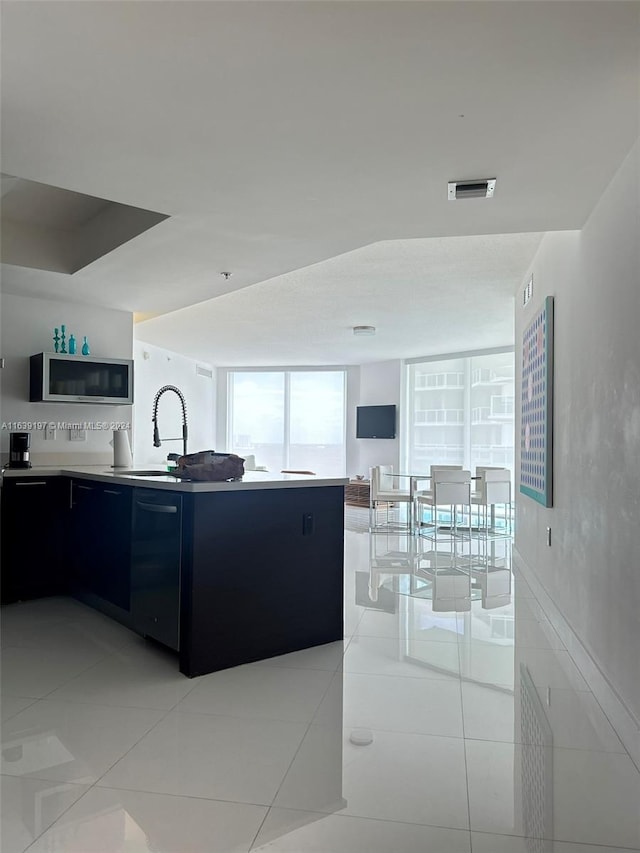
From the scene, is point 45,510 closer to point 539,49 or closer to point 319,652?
point 319,652

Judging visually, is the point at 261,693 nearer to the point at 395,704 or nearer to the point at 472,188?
the point at 395,704

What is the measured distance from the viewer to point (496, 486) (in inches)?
275

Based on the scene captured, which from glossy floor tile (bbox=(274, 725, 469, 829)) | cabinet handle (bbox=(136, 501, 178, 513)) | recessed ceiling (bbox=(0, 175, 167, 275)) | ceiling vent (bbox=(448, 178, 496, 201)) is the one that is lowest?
glossy floor tile (bbox=(274, 725, 469, 829))

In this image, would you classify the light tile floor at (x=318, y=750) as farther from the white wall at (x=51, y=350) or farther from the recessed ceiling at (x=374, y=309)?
the recessed ceiling at (x=374, y=309)

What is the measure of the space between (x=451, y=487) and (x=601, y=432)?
13.4ft

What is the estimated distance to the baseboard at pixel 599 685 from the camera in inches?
90.0

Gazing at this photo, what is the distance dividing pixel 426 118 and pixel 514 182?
75cm

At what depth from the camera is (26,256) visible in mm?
4426

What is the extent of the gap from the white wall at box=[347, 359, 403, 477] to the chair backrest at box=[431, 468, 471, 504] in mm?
4693

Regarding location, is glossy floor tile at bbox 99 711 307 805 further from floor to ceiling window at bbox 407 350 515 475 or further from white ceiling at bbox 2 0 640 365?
floor to ceiling window at bbox 407 350 515 475

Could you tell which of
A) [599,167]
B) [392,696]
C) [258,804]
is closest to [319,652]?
[392,696]

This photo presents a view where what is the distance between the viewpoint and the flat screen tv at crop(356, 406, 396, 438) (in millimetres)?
11703

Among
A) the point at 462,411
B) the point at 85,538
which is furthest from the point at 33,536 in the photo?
the point at 462,411

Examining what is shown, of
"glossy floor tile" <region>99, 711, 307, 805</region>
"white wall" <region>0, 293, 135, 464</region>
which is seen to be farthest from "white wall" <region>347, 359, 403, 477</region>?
"glossy floor tile" <region>99, 711, 307, 805</region>
